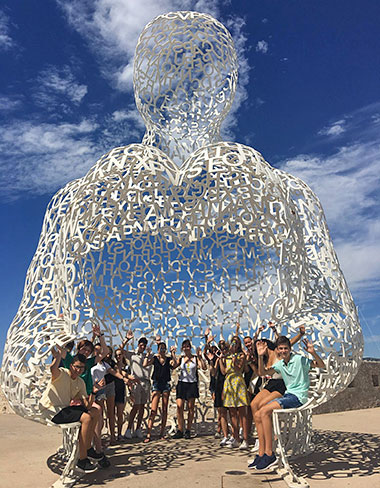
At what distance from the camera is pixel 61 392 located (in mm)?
3949

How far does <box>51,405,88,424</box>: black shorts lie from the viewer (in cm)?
383

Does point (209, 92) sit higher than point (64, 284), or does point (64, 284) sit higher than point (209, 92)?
point (209, 92)

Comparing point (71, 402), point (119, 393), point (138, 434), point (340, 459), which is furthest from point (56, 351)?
point (340, 459)

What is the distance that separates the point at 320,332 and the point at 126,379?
7.96 ft

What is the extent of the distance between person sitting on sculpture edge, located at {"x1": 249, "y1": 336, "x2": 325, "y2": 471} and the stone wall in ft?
18.9

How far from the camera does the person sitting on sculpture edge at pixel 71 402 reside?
3.88 m

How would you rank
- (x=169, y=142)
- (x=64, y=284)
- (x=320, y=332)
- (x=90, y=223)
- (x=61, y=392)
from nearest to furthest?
(x=61, y=392) → (x=320, y=332) → (x=64, y=284) → (x=90, y=223) → (x=169, y=142)

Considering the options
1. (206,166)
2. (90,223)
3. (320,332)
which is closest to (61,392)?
(90,223)

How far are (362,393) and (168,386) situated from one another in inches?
240

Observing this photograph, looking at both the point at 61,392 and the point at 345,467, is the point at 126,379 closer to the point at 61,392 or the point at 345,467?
the point at 61,392

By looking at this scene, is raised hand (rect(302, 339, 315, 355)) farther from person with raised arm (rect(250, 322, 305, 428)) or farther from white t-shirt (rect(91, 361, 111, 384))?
white t-shirt (rect(91, 361, 111, 384))

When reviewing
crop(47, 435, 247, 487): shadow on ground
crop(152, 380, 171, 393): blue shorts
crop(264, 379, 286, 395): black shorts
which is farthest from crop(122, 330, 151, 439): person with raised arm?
crop(264, 379, 286, 395): black shorts

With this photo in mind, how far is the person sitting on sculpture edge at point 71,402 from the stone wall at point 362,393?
658 centimetres

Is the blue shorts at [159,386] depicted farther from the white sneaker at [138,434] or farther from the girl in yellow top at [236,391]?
the girl in yellow top at [236,391]
